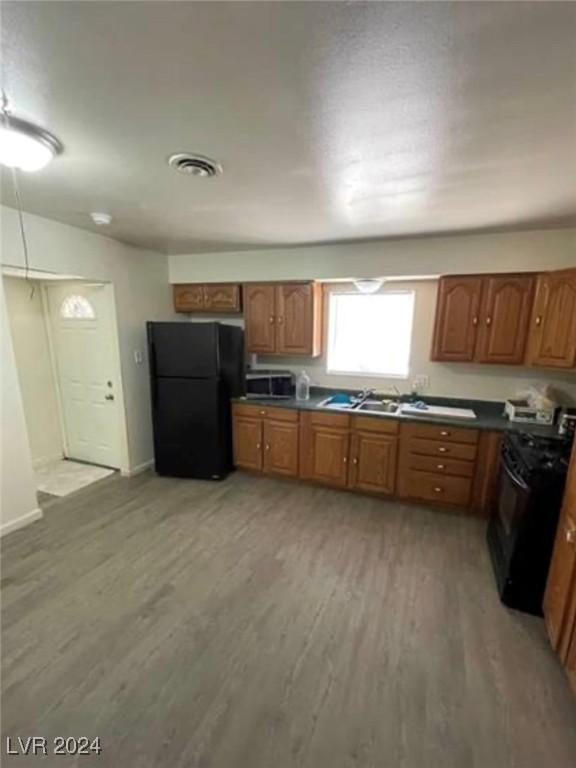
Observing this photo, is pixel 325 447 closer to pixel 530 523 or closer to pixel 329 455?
pixel 329 455

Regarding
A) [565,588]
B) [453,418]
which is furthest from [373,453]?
[565,588]

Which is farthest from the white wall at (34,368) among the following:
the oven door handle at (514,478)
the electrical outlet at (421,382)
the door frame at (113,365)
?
the oven door handle at (514,478)

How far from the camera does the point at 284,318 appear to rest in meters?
3.81

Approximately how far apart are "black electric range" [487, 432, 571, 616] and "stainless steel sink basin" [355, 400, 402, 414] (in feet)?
4.17

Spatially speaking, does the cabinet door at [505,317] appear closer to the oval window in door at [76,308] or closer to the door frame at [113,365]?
the door frame at [113,365]

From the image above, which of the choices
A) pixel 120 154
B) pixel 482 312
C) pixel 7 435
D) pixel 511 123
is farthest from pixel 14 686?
pixel 482 312

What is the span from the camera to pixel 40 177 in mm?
1965

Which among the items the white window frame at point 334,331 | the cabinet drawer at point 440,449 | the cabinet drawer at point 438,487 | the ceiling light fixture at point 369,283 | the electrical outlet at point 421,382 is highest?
the ceiling light fixture at point 369,283

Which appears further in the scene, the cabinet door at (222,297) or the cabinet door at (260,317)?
the cabinet door at (222,297)

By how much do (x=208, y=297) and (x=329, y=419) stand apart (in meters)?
1.97

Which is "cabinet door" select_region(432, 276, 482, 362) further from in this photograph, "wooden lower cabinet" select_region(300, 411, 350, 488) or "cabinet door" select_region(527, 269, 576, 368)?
"wooden lower cabinet" select_region(300, 411, 350, 488)

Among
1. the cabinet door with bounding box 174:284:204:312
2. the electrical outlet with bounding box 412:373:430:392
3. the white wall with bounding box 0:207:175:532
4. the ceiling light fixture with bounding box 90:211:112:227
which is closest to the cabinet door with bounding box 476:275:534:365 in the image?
the electrical outlet with bounding box 412:373:430:392

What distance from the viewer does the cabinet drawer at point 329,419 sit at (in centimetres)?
340

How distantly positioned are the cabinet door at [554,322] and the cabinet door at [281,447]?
7.22ft
